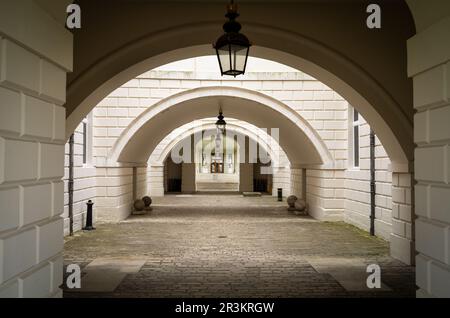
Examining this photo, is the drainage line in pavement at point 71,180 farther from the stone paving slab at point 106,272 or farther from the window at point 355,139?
the window at point 355,139

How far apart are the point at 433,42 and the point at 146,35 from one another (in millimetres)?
4318

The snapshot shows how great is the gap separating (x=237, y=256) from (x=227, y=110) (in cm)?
805

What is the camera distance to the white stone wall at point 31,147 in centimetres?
239

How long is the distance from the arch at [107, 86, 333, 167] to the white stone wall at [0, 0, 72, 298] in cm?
894

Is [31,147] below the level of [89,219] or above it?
above

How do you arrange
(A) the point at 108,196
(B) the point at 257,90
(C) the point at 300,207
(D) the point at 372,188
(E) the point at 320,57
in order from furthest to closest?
(C) the point at 300,207
(A) the point at 108,196
(B) the point at 257,90
(D) the point at 372,188
(E) the point at 320,57

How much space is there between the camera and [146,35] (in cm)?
629

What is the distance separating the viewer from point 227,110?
15.0 m

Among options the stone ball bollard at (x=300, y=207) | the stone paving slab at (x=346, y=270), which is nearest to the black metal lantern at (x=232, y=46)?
the stone paving slab at (x=346, y=270)

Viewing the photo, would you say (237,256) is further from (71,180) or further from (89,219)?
(89,219)

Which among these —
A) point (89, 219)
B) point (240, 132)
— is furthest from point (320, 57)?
point (240, 132)

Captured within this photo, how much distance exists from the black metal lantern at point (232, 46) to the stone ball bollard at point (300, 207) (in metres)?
9.62
